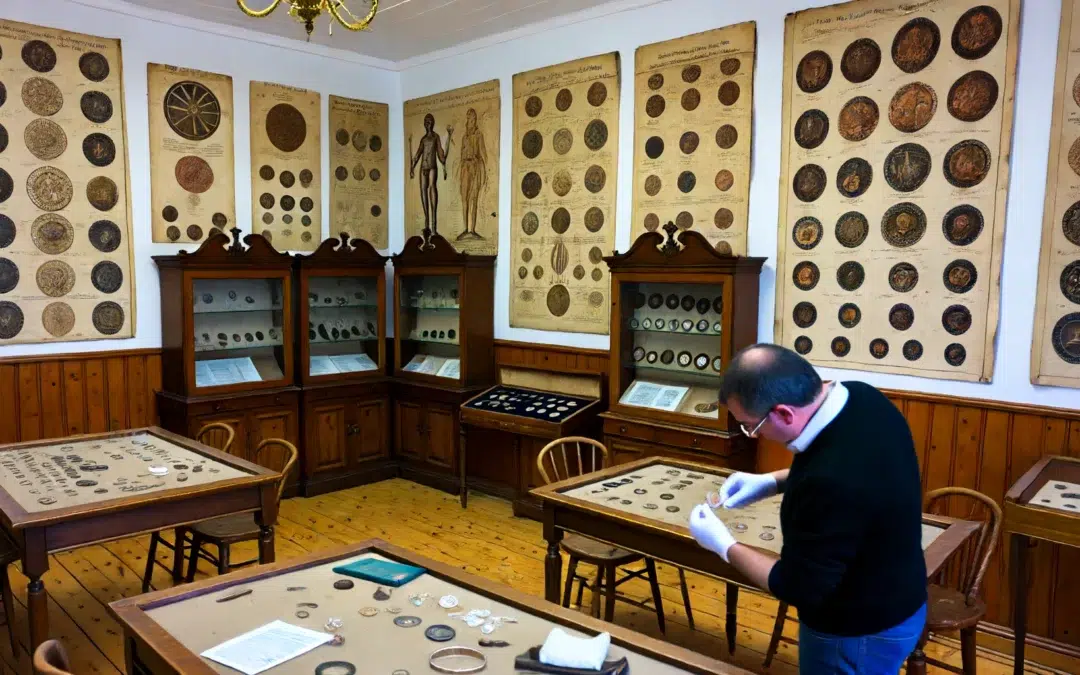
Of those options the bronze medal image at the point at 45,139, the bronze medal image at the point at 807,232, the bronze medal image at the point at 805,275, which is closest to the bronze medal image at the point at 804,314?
the bronze medal image at the point at 805,275

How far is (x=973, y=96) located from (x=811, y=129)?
0.92 meters

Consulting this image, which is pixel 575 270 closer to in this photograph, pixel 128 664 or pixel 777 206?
pixel 777 206

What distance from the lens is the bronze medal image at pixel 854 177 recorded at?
4.75m

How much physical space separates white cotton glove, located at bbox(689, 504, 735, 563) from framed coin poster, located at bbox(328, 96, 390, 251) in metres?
5.66

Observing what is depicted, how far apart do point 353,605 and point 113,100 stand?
5180 mm

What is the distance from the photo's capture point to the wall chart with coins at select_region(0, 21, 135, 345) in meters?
5.65

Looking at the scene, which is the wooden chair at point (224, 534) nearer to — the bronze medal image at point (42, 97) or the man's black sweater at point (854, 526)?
the man's black sweater at point (854, 526)

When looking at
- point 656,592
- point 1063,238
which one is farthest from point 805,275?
point 656,592

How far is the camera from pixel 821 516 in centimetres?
199

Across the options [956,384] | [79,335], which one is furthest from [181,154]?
[956,384]

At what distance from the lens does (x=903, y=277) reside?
4.62 m

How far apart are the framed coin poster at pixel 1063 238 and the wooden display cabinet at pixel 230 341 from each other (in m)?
5.32

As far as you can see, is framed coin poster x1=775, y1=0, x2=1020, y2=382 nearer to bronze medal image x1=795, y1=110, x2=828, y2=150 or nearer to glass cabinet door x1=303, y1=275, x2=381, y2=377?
bronze medal image x1=795, y1=110, x2=828, y2=150

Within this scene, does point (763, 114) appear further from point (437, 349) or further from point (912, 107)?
point (437, 349)
